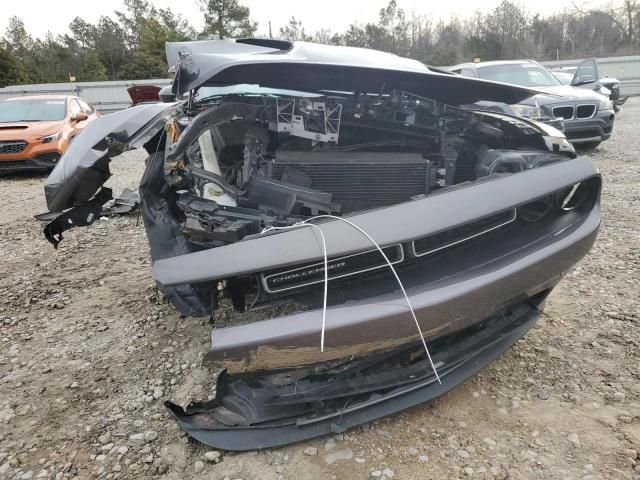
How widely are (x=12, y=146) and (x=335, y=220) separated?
774 cm

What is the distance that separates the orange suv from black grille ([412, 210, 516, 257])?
6.85 metres

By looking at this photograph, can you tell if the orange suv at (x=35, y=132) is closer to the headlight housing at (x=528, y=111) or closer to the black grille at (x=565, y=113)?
the headlight housing at (x=528, y=111)

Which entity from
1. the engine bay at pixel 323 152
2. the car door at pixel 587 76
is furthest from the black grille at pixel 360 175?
the car door at pixel 587 76

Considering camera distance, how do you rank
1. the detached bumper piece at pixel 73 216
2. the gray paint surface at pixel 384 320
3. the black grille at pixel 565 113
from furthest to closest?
the black grille at pixel 565 113, the detached bumper piece at pixel 73 216, the gray paint surface at pixel 384 320

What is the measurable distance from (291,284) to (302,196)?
0.58 m

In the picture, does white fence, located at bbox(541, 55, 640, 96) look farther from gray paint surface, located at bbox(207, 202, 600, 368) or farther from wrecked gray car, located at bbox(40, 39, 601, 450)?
gray paint surface, located at bbox(207, 202, 600, 368)

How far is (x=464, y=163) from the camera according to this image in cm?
245

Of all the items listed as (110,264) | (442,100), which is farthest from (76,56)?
(442,100)

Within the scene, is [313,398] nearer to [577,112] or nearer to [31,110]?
[577,112]

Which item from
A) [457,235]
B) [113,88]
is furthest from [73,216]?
[113,88]

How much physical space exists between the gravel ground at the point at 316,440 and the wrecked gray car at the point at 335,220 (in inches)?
6.5

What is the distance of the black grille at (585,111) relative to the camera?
21.4ft

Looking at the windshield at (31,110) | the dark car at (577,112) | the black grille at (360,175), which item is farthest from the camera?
the windshield at (31,110)

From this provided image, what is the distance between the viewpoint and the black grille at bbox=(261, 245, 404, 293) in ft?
5.11
